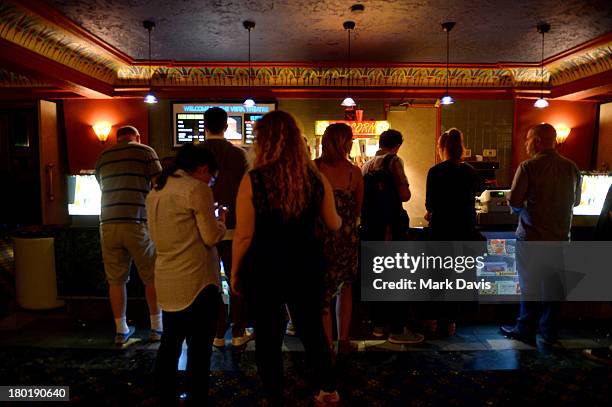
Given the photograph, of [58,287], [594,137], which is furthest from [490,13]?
[58,287]

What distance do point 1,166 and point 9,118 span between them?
38.8 inches

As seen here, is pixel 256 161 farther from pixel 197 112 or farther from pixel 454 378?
pixel 197 112

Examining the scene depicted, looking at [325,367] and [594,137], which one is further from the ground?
[594,137]

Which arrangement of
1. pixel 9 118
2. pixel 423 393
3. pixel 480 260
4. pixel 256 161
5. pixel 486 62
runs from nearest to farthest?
pixel 256 161
pixel 423 393
pixel 480 260
pixel 486 62
pixel 9 118

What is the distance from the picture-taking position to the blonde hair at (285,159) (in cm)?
200

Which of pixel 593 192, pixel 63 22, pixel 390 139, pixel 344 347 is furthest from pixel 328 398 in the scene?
pixel 63 22

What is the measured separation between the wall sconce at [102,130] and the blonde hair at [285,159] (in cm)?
584

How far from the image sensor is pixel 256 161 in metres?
2.10

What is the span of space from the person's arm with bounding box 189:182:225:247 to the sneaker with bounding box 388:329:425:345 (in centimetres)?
192

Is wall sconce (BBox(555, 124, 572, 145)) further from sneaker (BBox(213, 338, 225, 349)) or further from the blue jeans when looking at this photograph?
sneaker (BBox(213, 338, 225, 349))

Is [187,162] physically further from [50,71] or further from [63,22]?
[50,71]

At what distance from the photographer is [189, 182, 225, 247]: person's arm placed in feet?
7.11

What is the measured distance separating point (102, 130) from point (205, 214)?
575 centimetres

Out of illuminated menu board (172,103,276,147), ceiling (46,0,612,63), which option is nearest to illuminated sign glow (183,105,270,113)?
illuminated menu board (172,103,276,147)
